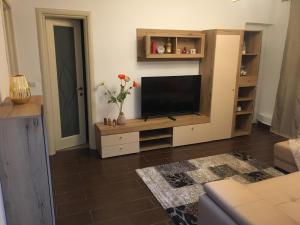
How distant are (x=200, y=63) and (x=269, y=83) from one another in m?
1.85

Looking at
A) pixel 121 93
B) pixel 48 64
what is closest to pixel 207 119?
pixel 121 93

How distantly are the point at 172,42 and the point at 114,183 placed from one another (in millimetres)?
2436

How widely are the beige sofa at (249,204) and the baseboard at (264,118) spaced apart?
333cm

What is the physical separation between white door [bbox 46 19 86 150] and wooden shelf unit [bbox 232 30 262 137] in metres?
2.74

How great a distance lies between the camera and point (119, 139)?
12.1 feet

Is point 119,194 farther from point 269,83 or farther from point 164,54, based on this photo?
point 269,83

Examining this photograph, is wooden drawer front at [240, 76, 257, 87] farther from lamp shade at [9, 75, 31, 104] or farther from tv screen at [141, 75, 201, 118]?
lamp shade at [9, 75, 31, 104]

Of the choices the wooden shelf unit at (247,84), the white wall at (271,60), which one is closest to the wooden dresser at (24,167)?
the wooden shelf unit at (247,84)

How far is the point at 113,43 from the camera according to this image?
148 inches

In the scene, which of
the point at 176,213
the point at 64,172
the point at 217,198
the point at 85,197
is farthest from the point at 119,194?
the point at 217,198

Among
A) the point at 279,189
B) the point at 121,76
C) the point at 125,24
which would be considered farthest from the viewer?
the point at 125,24

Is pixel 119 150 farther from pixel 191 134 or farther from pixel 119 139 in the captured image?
pixel 191 134

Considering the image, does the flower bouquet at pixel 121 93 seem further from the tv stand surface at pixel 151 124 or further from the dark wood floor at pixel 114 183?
the dark wood floor at pixel 114 183

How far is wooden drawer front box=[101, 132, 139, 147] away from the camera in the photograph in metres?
3.62
